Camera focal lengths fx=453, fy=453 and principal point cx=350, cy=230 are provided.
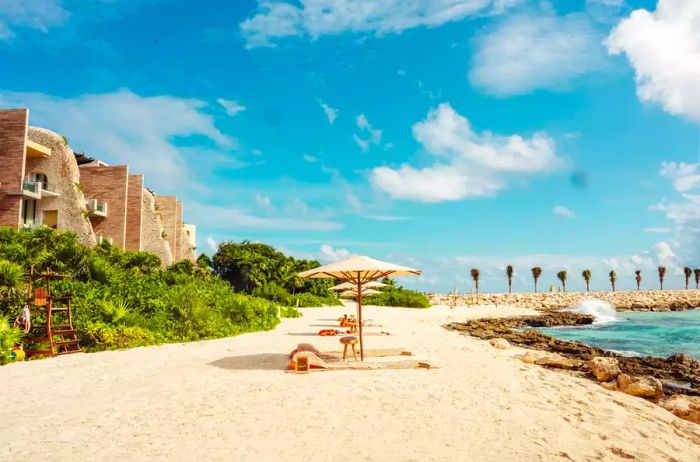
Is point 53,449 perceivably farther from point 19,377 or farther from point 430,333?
point 430,333

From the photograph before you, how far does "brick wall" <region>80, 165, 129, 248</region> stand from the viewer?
34906 mm

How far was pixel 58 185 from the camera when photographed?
3072 centimetres

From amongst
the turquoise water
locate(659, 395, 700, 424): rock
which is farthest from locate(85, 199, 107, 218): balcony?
locate(659, 395, 700, 424): rock

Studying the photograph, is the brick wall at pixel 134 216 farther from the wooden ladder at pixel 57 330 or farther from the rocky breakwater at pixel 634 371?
the rocky breakwater at pixel 634 371

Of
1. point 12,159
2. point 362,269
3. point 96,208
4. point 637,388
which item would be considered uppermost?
point 12,159

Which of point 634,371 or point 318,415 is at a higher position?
point 318,415

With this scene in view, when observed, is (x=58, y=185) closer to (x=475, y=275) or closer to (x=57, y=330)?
(x=57, y=330)

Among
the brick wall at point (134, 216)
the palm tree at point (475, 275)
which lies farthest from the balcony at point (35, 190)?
the palm tree at point (475, 275)

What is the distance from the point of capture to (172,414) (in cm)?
659

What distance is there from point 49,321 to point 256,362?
571 cm

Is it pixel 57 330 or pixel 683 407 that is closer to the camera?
pixel 683 407

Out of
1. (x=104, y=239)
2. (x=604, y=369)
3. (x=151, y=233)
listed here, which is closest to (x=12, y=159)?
(x=104, y=239)

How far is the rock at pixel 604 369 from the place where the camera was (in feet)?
34.6

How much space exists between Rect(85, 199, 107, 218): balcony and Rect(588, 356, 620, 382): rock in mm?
32728
